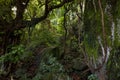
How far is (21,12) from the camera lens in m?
6.25

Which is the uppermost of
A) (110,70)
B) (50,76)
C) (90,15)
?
(90,15)

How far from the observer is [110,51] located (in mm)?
2520

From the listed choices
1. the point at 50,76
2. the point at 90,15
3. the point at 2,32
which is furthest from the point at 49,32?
the point at 90,15

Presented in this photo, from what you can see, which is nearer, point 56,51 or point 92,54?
point 92,54

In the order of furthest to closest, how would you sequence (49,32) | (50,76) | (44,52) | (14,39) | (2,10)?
(49,32), (14,39), (44,52), (2,10), (50,76)

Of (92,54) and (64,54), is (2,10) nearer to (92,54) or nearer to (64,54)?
(64,54)

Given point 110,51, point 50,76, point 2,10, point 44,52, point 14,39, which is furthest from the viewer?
point 14,39

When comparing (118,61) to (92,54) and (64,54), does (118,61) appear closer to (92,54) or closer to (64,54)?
(92,54)

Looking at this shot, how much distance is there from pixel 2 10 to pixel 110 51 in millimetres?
4064

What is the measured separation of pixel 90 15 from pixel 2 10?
3777 millimetres

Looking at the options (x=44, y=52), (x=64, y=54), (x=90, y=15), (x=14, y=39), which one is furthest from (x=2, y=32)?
(x=90, y=15)

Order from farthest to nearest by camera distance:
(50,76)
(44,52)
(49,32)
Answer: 1. (49,32)
2. (44,52)
3. (50,76)

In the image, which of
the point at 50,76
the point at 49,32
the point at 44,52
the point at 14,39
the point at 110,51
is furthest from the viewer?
the point at 49,32

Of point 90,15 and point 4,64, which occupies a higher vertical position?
point 90,15
